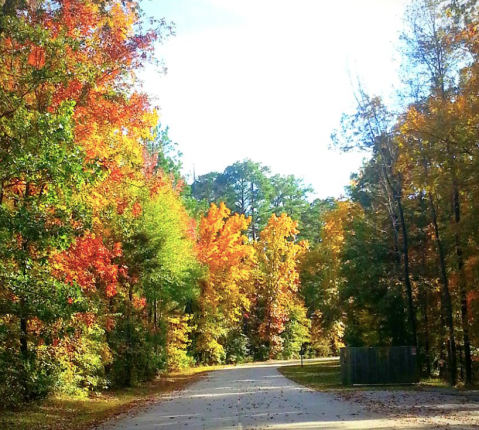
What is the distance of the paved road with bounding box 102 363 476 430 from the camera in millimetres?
11859

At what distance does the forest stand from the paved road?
325 centimetres

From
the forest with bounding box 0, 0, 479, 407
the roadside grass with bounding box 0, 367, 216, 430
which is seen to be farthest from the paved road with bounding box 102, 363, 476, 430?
the forest with bounding box 0, 0, 479, 407

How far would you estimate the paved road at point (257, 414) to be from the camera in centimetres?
1186

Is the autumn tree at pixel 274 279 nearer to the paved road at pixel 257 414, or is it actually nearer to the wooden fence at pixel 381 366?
the wooden fence at pixel 381 366

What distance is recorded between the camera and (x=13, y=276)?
11289 mm

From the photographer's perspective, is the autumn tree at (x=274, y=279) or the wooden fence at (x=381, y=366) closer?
the wooden fence at (x=381, y=366)

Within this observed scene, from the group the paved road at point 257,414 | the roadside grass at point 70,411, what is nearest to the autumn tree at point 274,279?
the roadside grass at point 70,411

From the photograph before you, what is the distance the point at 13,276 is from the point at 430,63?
64.1 feet

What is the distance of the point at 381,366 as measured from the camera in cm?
2388

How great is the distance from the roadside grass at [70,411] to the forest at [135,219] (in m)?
0.46

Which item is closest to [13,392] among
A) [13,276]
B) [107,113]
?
[13,276]

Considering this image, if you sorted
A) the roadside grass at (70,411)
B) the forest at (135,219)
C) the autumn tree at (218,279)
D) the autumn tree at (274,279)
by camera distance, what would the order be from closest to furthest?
the forest at (135,219) → the roadside grass at (70,411) → the autumn tree at (218,279) → the autumn tree at (274,279)

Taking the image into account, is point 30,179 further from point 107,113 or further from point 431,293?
point 431,293

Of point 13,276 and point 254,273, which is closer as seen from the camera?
point 13,276
